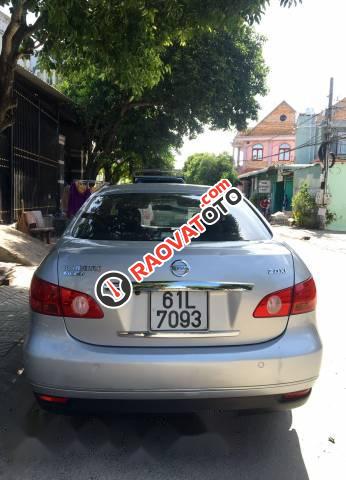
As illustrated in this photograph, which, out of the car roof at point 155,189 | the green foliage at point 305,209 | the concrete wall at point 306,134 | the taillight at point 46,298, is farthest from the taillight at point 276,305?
the concrete wall at point 306,134

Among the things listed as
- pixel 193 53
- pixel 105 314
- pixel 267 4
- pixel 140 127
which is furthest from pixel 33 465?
pixel 140 127

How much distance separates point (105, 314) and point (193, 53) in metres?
13.5

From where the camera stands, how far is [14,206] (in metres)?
13.0

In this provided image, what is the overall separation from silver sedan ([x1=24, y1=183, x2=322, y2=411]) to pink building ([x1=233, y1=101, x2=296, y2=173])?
178 ft

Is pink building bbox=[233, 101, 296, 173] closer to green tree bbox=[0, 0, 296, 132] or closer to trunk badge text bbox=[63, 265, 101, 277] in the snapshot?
green tree bbox=[0, 0, 296, 132]

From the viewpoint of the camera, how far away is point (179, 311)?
2.50 metres

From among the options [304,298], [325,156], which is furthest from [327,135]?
[304,298]

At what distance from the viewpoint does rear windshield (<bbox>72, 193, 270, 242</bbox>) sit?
124 inches

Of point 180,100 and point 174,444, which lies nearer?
point 174,444

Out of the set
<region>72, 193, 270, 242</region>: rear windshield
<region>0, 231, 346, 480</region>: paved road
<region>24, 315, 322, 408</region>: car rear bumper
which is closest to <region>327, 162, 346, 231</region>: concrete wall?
<region>72, 193, 270, 242</region>: rear windshield

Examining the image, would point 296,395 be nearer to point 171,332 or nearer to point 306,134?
point 171,332

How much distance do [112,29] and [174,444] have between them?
5.22m

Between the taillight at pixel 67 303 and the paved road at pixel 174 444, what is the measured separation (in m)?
0.83

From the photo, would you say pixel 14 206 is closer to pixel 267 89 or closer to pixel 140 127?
pixel 140 127
